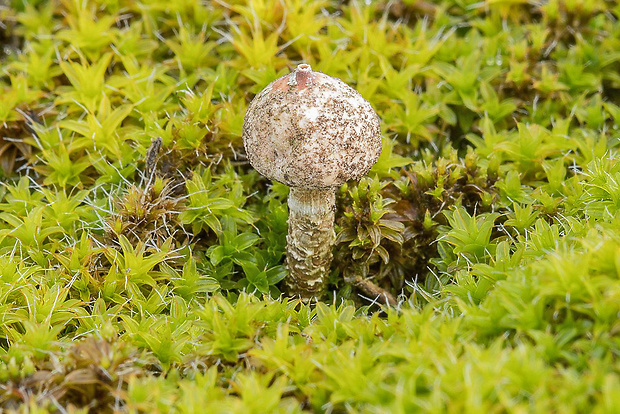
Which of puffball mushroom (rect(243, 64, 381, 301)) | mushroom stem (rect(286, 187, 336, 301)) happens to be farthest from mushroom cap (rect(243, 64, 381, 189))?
mushroom stem (rect(286, 187, 336, 301))

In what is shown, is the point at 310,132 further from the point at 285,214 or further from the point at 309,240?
the point at 285,214

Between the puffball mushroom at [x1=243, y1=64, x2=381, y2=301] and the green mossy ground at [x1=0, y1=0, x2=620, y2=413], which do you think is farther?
the puffball mushroom at [x1=243, y1=64, x2=381, y2=301]

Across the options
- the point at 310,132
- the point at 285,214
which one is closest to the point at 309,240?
the point at 285,214

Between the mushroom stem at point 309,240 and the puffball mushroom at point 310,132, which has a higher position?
the puffball mushroom at point 310,132

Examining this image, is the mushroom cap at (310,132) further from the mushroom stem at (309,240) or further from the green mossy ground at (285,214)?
the green mossy ground at (285,214)

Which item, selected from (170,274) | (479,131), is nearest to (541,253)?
(479,131)

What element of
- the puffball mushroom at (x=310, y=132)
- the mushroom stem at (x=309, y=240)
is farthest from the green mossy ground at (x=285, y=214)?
the puffball mushroom at (x=310, y=132)

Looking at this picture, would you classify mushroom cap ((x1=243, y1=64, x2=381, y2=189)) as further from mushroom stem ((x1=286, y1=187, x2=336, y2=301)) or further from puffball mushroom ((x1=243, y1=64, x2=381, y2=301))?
mushroom stem ((x1=286, y1=187, x2=336, y2=301))
